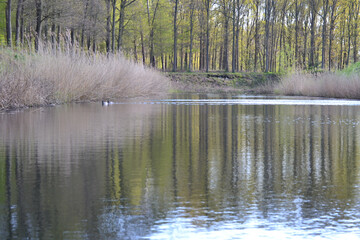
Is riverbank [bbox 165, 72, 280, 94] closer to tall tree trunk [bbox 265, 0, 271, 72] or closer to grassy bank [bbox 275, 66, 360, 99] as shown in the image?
tall tree trunk [bbox 265, 0, 271, 72]

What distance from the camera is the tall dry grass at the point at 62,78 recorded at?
1509cm

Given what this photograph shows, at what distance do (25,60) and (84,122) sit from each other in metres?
7.40

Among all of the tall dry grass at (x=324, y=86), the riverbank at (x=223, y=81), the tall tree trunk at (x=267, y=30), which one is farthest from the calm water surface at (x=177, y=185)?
the tall tree trunk at (x=267, y=30)

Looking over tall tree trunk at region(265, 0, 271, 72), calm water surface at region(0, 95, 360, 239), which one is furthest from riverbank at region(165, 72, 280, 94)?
calm water surface at region(0, 95, 360, 239)

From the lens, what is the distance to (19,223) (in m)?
3.46

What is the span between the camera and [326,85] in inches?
1212

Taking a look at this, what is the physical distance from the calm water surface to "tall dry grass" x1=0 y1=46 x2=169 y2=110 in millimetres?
6318

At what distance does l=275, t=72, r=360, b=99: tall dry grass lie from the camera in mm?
28375

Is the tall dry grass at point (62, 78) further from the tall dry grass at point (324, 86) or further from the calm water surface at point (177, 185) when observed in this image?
the tall dry grass at point (324, 86)

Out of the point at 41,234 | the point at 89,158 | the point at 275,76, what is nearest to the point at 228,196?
the point at 41,234

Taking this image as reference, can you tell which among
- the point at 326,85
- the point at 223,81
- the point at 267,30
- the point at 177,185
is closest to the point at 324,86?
the point at 326,85

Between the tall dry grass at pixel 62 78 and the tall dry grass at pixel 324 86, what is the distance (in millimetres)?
10596

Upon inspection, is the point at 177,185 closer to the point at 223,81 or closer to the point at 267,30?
the point at 223,81

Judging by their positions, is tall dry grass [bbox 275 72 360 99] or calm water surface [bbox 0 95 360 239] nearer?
Result: calm water surface [bbox 0 95 360 239]
